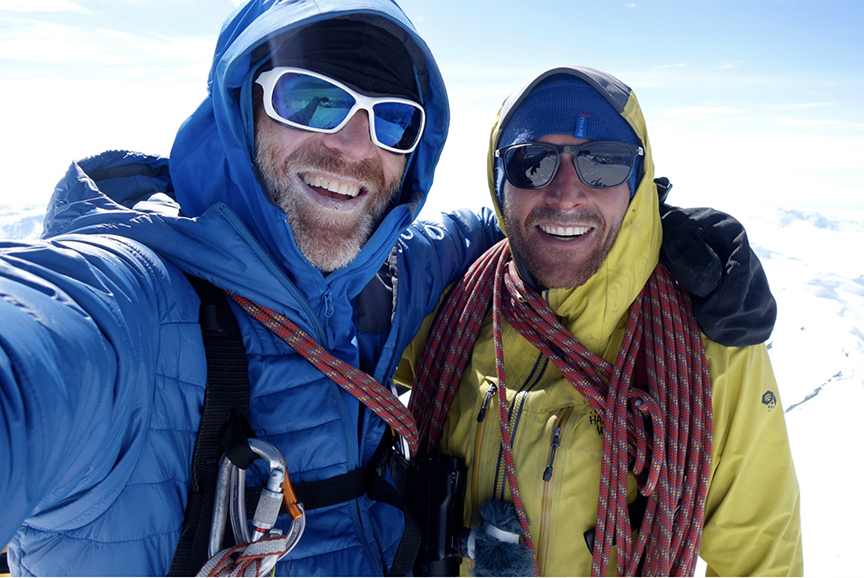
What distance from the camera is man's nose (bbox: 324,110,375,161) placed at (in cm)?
168

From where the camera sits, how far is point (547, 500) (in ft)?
5.81

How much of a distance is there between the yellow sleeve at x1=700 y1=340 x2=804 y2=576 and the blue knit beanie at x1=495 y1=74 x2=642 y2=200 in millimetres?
795

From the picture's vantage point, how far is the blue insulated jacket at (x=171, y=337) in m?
0.87

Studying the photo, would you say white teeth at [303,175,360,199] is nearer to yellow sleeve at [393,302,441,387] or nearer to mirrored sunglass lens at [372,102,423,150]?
mirrored sunglass lens at [372,102,423,150]

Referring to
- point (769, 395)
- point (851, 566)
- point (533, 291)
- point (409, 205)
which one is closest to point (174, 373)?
point (409, 205)

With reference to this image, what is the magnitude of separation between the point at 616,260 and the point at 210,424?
1.52 meters

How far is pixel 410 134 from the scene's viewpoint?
1.84m

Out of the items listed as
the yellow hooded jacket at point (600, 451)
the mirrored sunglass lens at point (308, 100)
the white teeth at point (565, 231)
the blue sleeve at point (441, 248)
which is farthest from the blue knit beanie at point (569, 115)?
the mirrored sunglass lens at point (308, 100)

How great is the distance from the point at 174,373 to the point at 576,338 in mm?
1393

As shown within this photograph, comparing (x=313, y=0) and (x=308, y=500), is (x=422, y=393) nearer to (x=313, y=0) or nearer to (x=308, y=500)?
(x=308, y=500)

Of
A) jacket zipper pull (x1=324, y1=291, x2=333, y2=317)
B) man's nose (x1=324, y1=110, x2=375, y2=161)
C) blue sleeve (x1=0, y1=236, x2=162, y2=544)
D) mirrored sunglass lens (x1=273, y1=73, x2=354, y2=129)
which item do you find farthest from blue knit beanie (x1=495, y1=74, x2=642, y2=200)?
blue sleeve (x1=0, y1=236, x2=162, y2=544)

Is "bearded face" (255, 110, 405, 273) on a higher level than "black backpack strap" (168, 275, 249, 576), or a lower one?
higher

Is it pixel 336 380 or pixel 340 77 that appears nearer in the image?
pixel 336 380

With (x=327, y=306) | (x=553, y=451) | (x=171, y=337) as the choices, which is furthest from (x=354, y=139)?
(x=553, y=451)
